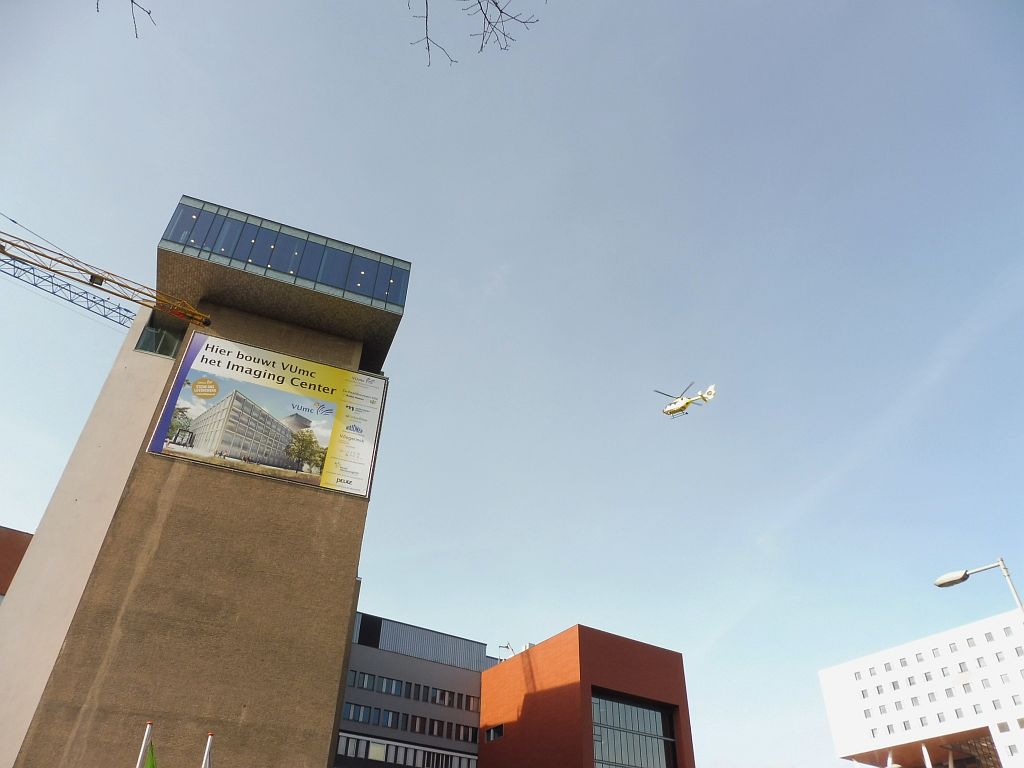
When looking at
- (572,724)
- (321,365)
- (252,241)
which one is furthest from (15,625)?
(572,724)

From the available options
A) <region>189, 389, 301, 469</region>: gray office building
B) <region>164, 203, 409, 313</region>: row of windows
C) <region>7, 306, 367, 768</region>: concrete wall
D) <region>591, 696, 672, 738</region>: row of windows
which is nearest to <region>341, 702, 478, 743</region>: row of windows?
<region>591, 696, 672, 738</region>: row of windows

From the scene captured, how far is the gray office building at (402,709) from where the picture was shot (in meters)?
59.6

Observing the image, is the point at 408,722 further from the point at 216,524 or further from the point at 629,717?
the point at 216,524

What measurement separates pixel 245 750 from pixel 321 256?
2769 centimetres

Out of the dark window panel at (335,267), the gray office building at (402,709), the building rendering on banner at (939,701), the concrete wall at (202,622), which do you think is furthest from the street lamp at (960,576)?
the building rendering on banner at (939,701)

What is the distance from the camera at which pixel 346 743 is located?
58.3 m

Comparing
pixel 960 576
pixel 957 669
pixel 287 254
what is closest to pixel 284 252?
pixel 287 254

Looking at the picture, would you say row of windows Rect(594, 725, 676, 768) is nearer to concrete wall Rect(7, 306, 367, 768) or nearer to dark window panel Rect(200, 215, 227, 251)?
concrete wall Rect(7, 306, 367, 768)

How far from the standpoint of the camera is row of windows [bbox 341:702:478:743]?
60.0 metres

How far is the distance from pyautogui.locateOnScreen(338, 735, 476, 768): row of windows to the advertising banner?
33.2 meters

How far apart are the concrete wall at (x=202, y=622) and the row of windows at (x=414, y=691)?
32.1 meters

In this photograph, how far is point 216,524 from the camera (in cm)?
3362

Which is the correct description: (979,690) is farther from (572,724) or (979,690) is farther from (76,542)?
(76,542)

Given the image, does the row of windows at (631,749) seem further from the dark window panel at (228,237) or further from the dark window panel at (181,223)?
the dark window panel at (181,223)
